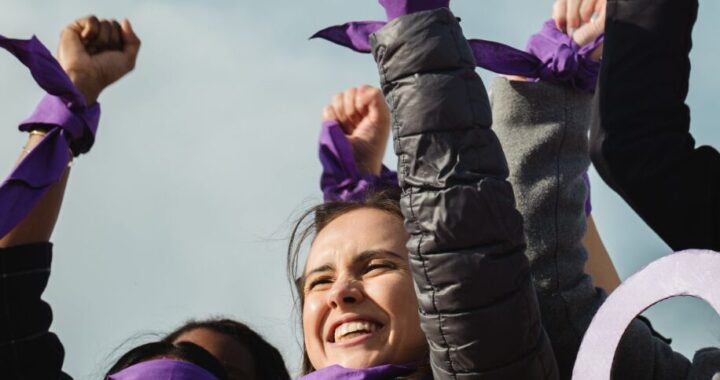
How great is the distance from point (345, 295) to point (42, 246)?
749 mm

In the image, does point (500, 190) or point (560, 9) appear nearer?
point (500, 190)

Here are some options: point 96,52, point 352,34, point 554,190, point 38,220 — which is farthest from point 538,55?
point 38,220

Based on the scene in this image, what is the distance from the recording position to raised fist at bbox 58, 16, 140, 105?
3.02 metres

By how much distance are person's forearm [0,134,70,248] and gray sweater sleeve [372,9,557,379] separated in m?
1.02

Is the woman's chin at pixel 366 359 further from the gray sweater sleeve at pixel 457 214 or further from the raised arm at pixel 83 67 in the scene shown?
the raised arm at pixel 83 67

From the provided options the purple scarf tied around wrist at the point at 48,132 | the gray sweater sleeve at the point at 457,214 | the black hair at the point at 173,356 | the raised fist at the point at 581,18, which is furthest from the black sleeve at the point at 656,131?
the purple scarf tied around wrist at the point at 48,132

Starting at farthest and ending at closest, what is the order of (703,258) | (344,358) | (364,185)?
(364,185)
(344,358)
(703,258)

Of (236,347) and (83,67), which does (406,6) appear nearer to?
(83,67)

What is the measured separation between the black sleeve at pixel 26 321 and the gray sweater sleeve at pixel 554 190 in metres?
1.10

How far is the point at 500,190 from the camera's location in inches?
86.7

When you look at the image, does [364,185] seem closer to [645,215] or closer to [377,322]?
[377,322]

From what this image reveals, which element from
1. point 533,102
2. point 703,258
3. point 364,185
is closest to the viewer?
point 703,258

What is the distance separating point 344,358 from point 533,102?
735mm

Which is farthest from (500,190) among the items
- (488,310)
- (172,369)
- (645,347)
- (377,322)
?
(172,369)
